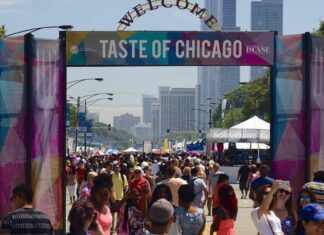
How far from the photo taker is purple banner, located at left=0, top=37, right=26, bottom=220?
1597cm

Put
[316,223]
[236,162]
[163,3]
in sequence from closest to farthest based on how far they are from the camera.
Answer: [316,223] < [163,3] < [236,162]

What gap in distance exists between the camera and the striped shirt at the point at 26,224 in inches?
356

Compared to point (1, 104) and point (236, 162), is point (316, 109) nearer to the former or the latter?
point (1, 104)

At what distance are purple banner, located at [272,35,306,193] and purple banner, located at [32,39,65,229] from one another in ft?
13.2

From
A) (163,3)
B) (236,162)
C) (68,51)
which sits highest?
(163,3)

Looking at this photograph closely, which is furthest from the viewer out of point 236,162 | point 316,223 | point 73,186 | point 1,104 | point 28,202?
point 236,162

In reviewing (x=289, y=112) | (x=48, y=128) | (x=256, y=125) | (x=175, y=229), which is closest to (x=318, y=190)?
(x=175, y=229)

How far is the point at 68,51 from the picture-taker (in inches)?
693

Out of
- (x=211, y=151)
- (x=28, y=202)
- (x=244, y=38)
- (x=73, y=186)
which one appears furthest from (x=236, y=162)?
(x=28, y=202)

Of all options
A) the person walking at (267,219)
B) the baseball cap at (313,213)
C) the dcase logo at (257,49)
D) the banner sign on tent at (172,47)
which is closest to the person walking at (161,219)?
the baseball cap at (313,213)

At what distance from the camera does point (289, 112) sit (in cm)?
1714

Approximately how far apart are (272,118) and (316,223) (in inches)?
423

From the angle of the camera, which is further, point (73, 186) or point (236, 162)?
point (236, 162)

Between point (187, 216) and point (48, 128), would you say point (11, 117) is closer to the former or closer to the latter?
point (48, 128)
